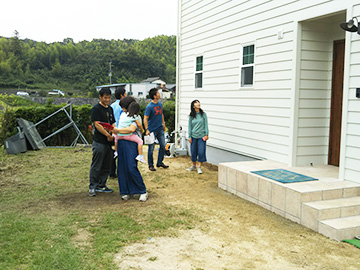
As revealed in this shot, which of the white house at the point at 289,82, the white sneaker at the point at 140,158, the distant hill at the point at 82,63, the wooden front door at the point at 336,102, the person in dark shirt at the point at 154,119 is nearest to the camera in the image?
the white house at the point at 289,82

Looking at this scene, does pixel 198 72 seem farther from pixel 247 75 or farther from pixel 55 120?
pixel 55 120

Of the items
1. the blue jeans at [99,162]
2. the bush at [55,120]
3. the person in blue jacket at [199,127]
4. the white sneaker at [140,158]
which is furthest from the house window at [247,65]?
the bush at [55,120]

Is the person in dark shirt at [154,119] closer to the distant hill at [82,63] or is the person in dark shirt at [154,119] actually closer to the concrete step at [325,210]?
the concrete step at [325,210]

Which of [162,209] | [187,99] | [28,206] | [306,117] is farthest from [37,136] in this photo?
[306,117]

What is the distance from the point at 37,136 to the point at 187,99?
5459 millimetres

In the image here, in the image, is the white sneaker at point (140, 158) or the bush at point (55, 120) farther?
the bush at point (55, 120)

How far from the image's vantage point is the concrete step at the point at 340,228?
13.1 ft

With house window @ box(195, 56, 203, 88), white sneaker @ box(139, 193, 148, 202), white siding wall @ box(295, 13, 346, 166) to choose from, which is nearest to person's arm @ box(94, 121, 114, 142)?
white sneaker @ box(139, 193, 148, 202)

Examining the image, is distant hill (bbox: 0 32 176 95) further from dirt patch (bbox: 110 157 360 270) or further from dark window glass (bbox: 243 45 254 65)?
dirt patch (bbox: 110 157 360 270)

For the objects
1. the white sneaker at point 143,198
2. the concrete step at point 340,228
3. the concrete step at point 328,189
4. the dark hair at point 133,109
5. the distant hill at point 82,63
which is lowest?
the white sneaker at point 143,198

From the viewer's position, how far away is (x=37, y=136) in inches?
468

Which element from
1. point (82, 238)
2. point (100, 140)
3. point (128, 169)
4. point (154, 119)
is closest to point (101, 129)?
point (100, 140)

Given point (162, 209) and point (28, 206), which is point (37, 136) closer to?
point (28, 206)

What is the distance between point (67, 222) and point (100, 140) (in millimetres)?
Answer: 1656
